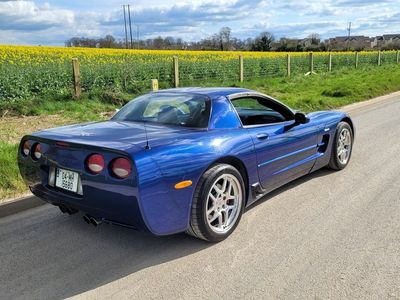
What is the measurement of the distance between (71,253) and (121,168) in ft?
3.24

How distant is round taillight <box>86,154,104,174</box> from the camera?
3.34 metres

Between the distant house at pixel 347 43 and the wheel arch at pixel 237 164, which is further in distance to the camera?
the distant house at pixel 347 43

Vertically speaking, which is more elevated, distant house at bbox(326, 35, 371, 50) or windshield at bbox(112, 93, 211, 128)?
distant house at bbox(326, 35, 371, 50)

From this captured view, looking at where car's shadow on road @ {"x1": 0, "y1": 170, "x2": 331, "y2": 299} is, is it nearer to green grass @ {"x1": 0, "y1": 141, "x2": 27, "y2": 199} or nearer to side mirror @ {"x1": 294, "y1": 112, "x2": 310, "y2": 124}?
green grass @ {"x1": 0, "y1": 141, "x2": 27, "y2": 199}

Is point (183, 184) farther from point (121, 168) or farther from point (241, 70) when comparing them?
point (241, 70)

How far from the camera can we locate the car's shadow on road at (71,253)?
10.5 feet

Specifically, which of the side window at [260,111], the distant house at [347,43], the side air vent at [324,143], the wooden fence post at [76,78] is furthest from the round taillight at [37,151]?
the distant house at [347,43]

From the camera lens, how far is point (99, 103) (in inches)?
452

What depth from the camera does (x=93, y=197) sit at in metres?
3.40

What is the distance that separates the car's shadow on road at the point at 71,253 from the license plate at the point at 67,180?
56 centimetres

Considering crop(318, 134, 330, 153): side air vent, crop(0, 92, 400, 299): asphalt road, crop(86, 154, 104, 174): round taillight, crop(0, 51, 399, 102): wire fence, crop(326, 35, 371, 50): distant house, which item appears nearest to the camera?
crop(0, 92, 400, 299): asphalt road

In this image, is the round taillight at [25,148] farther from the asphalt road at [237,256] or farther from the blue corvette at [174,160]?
the asphalt road at [237,256]

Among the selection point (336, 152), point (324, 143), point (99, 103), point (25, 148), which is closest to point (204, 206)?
point (25, 148)

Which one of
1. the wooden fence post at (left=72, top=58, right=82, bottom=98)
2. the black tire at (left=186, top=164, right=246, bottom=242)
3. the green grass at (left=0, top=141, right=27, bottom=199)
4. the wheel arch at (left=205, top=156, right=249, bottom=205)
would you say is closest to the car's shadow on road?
the black tire at (left=186, top=164, right=246, bottom=242)
